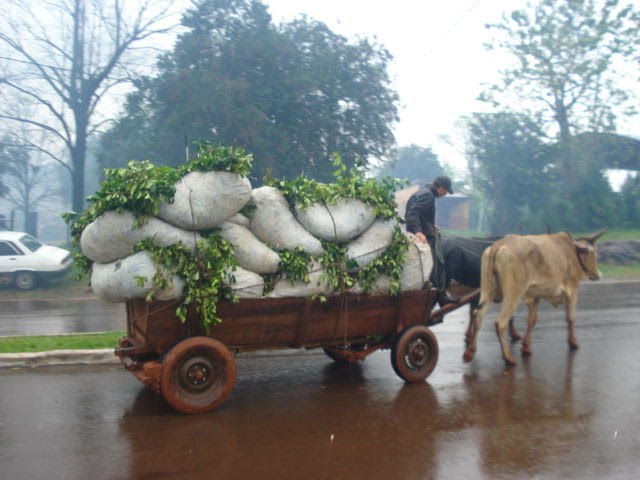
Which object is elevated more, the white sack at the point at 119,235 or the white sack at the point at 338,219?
the white sack at the point at 338,219

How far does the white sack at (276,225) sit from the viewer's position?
6297 mm

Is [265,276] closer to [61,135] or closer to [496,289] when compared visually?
[496,289]

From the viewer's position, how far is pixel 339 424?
5.78m

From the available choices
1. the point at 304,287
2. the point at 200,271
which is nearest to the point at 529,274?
the point at 304,287

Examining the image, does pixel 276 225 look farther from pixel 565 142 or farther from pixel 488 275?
pixel 565 142

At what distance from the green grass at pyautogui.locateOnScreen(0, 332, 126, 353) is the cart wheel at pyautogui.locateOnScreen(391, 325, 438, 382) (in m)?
3.96

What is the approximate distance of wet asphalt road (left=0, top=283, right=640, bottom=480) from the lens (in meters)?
4.79

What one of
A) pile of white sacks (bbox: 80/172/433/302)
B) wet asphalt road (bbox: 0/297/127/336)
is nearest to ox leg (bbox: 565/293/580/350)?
pile of white sacks (bbox: 80/172/433/302)

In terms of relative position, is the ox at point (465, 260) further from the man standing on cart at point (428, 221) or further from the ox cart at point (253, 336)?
the ox cart at point (253, 336)

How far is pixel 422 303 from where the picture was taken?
7.21 meters

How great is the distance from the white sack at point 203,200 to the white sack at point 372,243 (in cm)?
145

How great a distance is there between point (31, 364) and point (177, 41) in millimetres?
18144

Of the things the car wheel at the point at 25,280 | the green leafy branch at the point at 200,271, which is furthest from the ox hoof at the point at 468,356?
the car wheel at the point at 25,280

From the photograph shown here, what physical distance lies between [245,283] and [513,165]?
96.6ft
